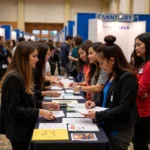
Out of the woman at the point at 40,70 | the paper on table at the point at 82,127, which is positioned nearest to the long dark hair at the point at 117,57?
the paper on table at the point at 82,127

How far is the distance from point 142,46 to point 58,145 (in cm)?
118

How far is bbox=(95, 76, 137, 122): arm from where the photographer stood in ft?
6.16

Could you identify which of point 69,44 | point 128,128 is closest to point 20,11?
point 69,44

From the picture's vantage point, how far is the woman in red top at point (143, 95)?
92.8 inches

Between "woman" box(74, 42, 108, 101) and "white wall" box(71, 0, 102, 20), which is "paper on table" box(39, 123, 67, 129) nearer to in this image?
"woman" box(74, 42, 108, 101)

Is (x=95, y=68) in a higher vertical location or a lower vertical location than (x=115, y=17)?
lower

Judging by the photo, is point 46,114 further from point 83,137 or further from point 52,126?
point 83,137

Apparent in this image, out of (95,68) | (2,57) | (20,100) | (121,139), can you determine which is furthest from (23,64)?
(2,57)

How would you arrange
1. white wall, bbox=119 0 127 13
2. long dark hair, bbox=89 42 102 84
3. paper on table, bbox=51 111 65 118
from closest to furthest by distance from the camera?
paper on table, bbox=51 111 65 118, long dark hair, bbox=89 42 102 84, white wall, bbox=119 0 127 13

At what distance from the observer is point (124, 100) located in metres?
1.88

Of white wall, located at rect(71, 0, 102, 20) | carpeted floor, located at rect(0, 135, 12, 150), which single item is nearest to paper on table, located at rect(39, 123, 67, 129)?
carpeted floor, located at rect(0, 135, 12, 150)

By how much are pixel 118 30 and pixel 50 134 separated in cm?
628

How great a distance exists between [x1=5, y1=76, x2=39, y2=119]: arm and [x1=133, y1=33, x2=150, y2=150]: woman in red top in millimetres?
951

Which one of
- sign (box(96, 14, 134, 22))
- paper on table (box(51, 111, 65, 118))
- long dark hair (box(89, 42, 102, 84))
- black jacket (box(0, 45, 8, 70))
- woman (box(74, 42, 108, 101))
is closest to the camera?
paper on table (box(51, 111, 65, 118))
